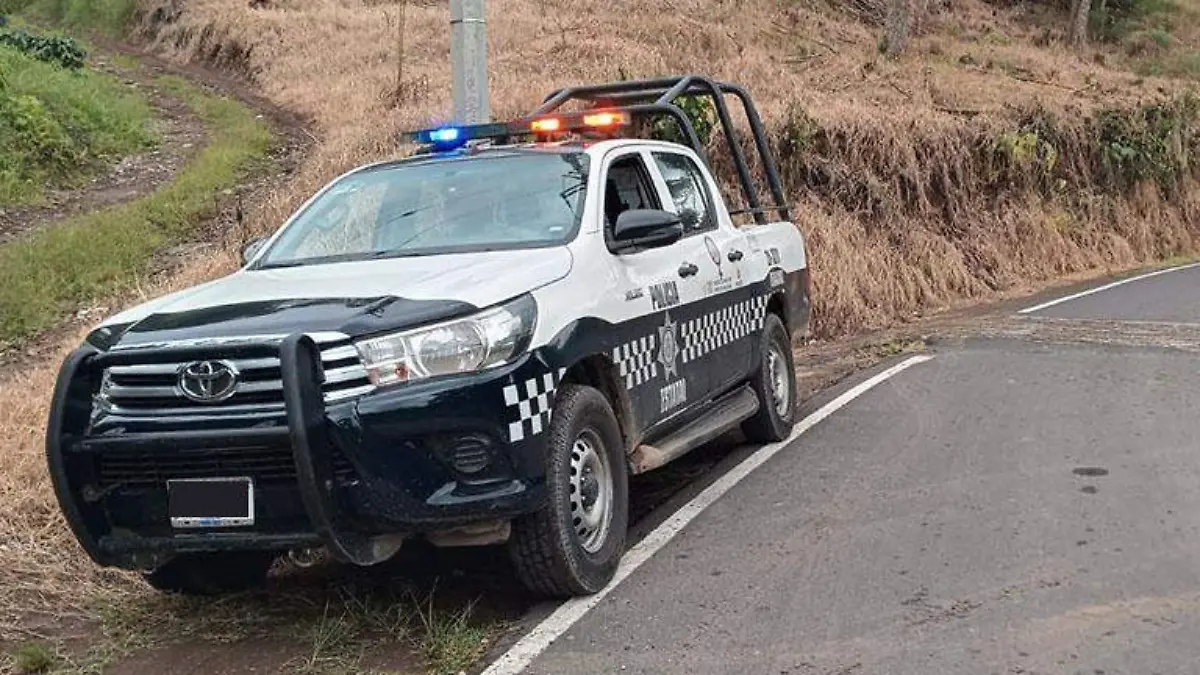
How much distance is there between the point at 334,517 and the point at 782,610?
1832mm

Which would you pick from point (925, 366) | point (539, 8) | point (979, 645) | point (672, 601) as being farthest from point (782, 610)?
point (539, 8)

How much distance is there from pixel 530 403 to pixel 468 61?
4390 millimetres

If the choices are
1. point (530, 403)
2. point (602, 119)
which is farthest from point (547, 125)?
point (530, 403)

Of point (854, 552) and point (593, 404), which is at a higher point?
point (593, 404)

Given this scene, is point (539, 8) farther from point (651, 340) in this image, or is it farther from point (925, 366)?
point (651, 340)

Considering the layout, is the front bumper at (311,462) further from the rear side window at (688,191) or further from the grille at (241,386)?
the rear side window at (688,191)

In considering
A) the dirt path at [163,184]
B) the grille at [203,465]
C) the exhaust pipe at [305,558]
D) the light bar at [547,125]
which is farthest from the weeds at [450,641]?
the dirt path at [163,184]

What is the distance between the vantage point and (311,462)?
4191 mm

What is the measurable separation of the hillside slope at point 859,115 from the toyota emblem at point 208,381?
8.37 meters

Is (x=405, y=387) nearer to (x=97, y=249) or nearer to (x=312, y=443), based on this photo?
(x=312, y=443)

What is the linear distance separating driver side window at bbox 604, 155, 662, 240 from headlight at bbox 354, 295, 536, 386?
4.58ft

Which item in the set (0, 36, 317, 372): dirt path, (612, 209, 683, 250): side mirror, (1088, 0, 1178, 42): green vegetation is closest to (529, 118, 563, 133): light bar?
(612, 209, 683, 250): side mirror

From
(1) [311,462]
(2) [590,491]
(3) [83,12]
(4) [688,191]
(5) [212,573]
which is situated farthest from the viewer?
(3) [83,12]

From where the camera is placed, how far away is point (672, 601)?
5074 mm
